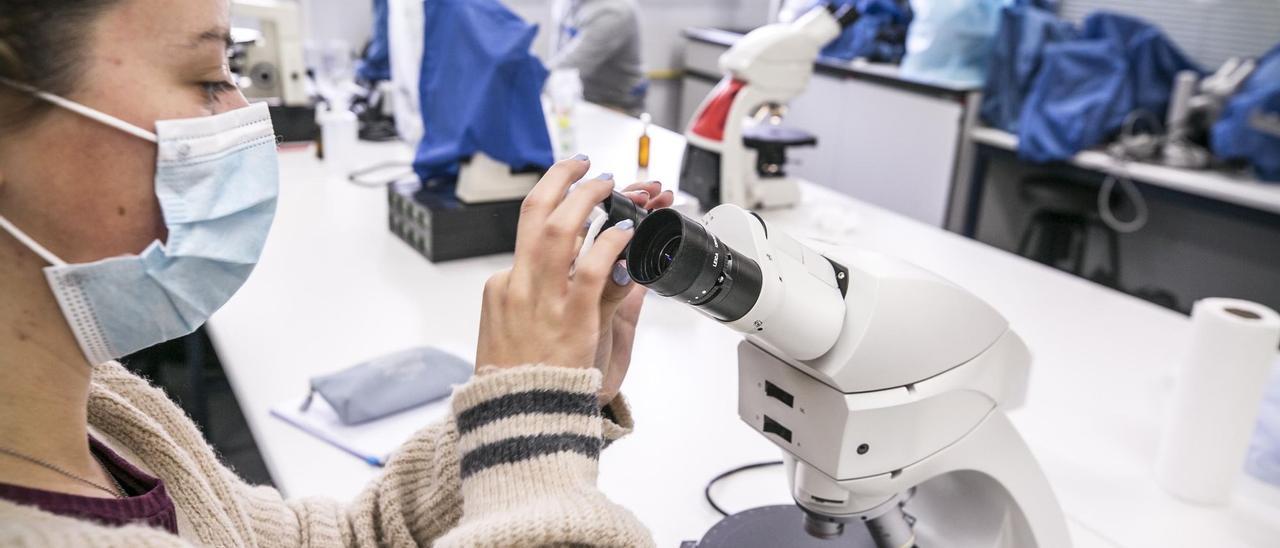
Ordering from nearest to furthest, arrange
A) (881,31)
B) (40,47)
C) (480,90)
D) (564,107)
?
(40,47) → (480,90) → (564,107) → (881,31)

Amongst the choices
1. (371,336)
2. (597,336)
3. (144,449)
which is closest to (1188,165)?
(371,336)

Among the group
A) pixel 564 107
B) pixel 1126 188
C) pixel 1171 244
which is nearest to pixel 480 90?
pixel 564 107

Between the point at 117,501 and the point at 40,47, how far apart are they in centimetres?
37

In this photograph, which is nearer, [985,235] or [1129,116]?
[1129,116]

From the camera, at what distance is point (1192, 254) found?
3.83 m

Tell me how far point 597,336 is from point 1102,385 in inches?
46.2

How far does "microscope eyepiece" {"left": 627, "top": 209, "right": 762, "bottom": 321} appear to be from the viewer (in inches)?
27.9

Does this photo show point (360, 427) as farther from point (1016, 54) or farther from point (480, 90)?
point (1016, 54)

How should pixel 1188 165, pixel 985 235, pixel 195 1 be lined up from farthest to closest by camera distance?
pixel 985 235 < pixel 1188 165 < pixel 195 1

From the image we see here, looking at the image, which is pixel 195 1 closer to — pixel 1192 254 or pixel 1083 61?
pixel 1083 61

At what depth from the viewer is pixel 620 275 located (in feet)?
2.52

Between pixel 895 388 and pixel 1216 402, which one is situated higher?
pixel 895 388

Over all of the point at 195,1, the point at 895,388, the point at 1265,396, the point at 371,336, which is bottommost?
the point at 371,336

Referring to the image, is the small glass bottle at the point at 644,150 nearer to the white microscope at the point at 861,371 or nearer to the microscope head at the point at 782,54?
the microscope head at the point at 782,54
